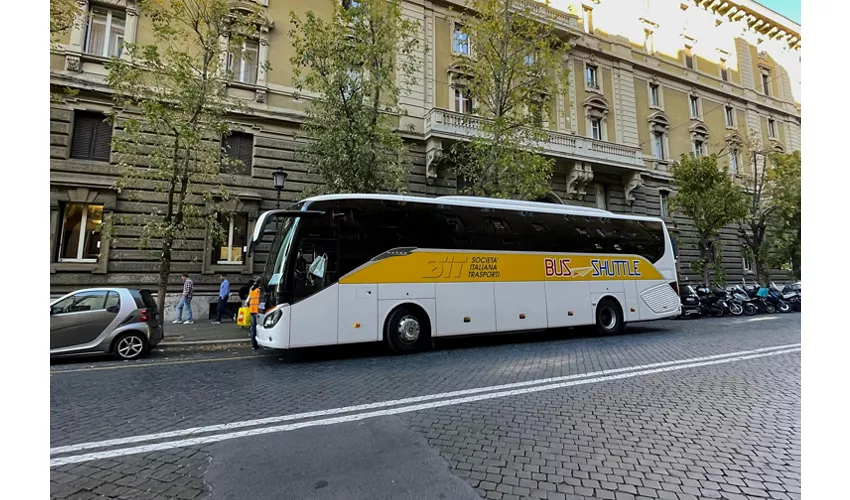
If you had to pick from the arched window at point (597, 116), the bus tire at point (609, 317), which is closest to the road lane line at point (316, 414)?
the bus tire at point (609, 317)

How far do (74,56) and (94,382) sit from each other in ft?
44.9

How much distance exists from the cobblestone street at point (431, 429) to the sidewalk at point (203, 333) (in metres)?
2.75

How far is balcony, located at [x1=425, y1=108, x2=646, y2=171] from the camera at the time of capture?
17.2 metres

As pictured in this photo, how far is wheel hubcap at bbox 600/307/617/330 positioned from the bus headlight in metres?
8.77

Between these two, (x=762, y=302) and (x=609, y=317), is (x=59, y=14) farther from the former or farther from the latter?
(x=762, y=302)

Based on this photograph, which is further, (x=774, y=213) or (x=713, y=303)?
(x=774, y=213)

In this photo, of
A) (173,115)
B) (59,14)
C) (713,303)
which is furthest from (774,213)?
(59,14)

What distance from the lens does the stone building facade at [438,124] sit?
13.5 m

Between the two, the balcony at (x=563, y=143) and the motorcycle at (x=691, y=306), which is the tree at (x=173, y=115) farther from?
the motorcycle at (x=691, y=306)

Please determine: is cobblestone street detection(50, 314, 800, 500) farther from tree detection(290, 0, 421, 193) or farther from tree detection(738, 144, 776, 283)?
tree detection(738, 144, 776, 283)

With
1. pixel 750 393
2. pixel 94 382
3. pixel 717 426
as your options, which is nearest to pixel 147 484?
pixel 94 382

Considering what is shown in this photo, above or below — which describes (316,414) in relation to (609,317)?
below

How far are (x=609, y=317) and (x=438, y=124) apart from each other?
1055 cm

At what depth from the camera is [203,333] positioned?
11383 millimetres
